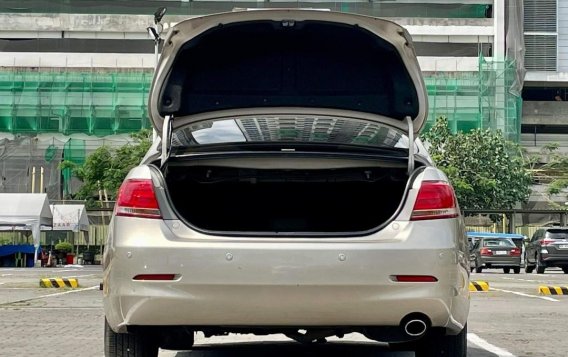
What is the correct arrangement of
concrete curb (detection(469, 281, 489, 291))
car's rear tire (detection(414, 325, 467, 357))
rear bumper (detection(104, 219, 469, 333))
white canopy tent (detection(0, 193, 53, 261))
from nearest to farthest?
1. rear bumper (detection(104, 219, 469, 333))
2. car's rear tire (detection(414, 325, 467, 357))
3. concrete curb (detection(469, 281, 489, 291))
4. white canopy tent (detection(0, 193, 53, 261))

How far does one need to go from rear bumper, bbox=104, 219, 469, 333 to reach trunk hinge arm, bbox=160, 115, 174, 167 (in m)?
0.43

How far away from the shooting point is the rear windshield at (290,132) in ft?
17.4

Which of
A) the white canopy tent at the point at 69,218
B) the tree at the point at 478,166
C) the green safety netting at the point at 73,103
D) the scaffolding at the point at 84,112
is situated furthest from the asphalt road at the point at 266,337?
the green safety netting at the point at 73,103

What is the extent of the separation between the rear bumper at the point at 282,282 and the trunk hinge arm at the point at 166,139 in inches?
16.8

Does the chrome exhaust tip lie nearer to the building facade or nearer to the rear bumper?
the rear bumper

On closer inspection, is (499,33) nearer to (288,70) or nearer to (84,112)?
(84,112)

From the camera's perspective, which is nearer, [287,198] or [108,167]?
[287,198]

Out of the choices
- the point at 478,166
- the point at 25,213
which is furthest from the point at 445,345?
the point at 478,166

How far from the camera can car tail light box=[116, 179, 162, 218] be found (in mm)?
5055

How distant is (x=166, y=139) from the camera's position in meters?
5.40

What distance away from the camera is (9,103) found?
212ft

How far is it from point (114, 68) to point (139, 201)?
67177 mm

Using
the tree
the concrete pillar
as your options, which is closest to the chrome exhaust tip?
the tree

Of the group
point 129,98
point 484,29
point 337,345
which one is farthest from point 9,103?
point 337,345
